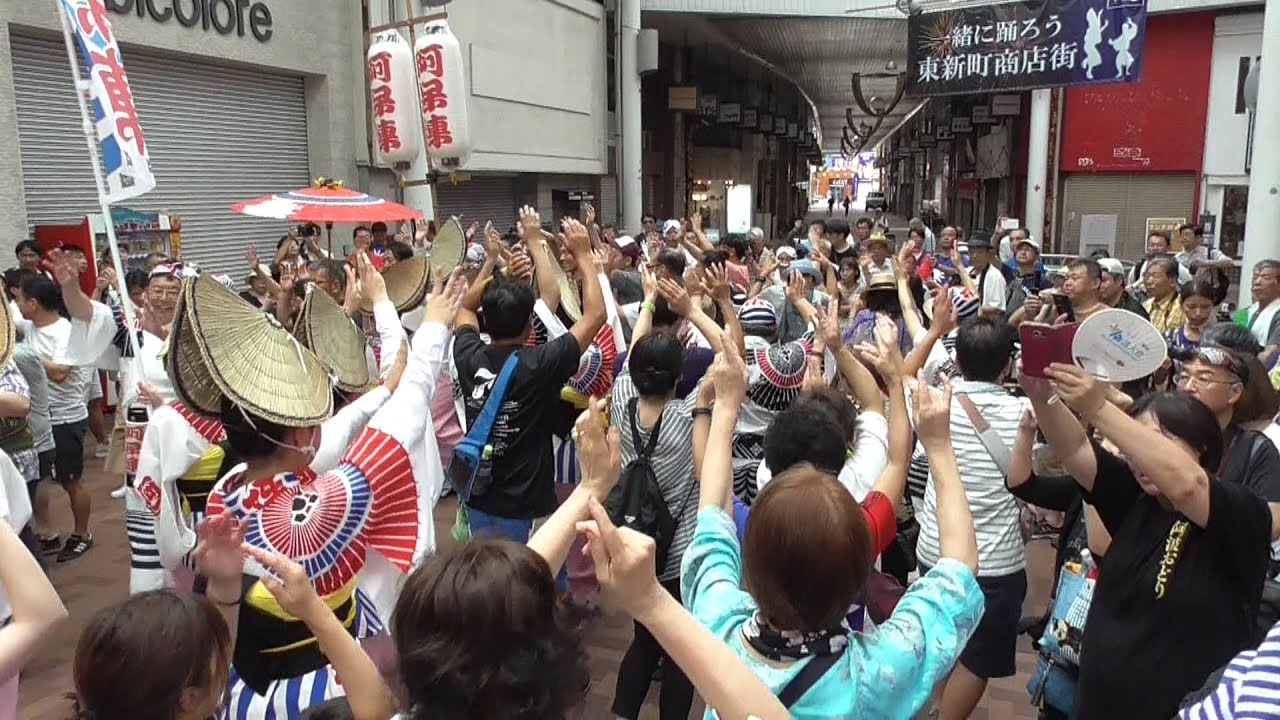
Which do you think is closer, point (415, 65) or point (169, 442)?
point (169, 442)

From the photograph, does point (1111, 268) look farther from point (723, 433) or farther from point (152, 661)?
point (152, 661)

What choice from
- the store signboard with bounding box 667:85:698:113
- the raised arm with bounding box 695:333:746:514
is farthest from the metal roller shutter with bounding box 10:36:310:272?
the store signboard with bounding box 667:85:698:113

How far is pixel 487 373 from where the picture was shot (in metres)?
3.69

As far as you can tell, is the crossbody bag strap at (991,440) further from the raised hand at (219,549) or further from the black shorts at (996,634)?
the raised hand at (219,549)

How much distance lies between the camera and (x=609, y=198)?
66.8ft

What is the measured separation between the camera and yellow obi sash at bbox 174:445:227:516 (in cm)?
262

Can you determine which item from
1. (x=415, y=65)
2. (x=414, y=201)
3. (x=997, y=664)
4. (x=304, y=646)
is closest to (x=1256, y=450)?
(x=997, y=664)

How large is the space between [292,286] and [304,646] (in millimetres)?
3267

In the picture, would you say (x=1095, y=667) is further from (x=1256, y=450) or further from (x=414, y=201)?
(x=414, y=201)

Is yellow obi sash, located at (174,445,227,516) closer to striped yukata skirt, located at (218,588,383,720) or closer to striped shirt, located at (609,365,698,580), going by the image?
striped yukata skirt, located at (218,588,383,720)

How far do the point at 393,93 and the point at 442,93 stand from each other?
501 millimetres

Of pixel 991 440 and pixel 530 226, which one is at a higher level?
pixel 530 226

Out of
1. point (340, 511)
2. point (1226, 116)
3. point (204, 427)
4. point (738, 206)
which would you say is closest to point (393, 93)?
point (204, 427)

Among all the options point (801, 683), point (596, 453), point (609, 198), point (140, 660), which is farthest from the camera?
point (609, 198)
